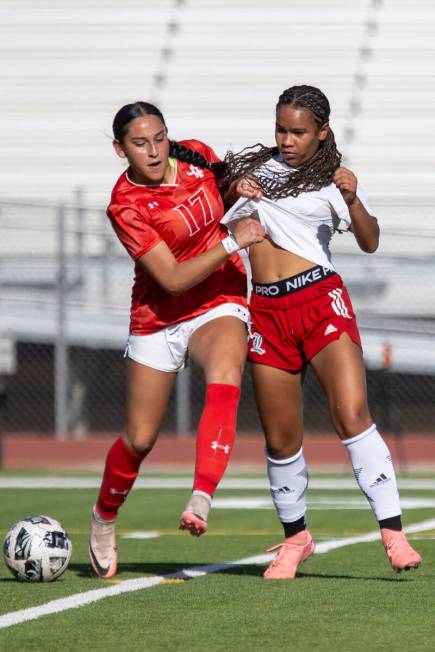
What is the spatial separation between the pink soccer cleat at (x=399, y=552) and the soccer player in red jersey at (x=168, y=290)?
731mm

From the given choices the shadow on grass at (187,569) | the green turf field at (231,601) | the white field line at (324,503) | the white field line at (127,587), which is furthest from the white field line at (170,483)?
the shadow on grass at (187,569)

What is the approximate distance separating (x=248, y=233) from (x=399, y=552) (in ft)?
4.53

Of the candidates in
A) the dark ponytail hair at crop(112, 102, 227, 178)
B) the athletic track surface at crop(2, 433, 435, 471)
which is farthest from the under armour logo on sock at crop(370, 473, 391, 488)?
the athletic track surface at crop(2, 433, 435, 471)

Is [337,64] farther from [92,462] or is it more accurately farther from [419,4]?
[92,462]

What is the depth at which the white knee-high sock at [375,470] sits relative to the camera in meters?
5.38

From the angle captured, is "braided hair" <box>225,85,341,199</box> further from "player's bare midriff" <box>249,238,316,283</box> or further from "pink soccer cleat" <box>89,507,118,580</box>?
"pink soccer cleat" <box>89,507,118,580</box>

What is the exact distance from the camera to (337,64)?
22.3 metres

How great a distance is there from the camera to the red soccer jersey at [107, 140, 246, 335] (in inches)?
217

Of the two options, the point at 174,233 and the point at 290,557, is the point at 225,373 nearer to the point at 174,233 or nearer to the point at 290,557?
the point at 174,233

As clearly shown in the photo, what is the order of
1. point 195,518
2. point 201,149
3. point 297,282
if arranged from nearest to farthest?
1. point 195,518
2. point 297,282
3. point 201,149

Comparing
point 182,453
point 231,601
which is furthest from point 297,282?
point 182,453

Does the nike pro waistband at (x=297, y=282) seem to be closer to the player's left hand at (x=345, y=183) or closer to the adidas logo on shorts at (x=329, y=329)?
the adidas logo on shorts at (x=329, y=329)

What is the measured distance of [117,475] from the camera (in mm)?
5777

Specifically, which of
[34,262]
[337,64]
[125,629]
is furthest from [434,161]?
[125,629]
